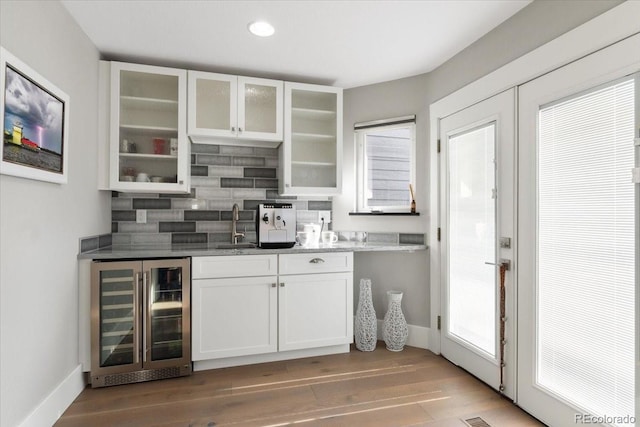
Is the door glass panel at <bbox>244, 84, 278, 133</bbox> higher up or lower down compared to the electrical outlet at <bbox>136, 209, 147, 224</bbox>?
higher up

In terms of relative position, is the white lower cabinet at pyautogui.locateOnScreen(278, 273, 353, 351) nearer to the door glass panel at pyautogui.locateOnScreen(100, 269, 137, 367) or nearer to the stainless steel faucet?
the stainless steel faucet

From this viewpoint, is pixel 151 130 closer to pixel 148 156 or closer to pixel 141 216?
pixel 148 156

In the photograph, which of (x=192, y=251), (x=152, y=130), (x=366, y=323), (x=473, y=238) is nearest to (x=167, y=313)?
(x=192, y=251)

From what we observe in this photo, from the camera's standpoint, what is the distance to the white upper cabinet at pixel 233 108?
108 inches

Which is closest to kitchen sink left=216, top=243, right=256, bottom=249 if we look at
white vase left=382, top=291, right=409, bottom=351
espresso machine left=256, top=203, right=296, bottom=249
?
espresso machine left=256, top=203, right=296, bottom=249

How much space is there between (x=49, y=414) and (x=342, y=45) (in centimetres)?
292

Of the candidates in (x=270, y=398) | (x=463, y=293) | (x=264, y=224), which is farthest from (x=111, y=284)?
(x=463, y=293)

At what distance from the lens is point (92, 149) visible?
2.42 m

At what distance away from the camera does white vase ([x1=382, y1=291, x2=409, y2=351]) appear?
9.50ft

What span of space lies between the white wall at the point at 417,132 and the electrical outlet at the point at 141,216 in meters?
1.73

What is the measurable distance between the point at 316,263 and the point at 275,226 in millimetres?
454

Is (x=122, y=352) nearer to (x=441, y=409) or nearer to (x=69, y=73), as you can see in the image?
(x=69, y=73)

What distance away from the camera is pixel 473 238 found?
2.41 metres

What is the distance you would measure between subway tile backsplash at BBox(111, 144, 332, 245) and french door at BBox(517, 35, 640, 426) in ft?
6.99
